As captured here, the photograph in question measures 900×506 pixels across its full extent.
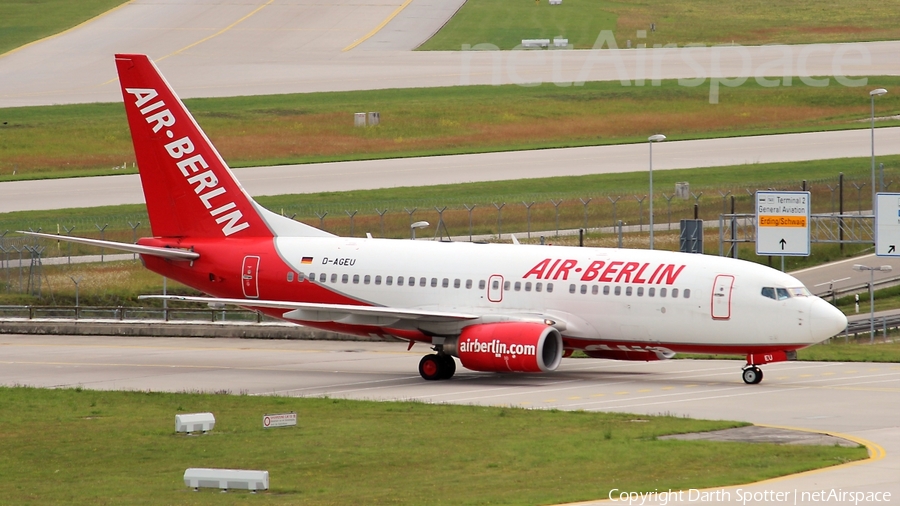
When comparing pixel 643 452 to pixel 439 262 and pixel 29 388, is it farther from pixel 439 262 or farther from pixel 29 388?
pixel 29 388

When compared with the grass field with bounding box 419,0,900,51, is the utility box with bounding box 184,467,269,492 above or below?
below

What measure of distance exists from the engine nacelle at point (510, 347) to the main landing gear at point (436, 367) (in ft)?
2.53

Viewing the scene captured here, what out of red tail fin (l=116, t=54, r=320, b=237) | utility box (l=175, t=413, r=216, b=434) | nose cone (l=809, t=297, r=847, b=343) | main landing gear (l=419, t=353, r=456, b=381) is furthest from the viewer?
red tail fin (l=116, t=54, r=320, b=237)

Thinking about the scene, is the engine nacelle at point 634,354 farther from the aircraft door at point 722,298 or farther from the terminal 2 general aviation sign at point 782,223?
the terminal 2 general aviation sign at point 782,223

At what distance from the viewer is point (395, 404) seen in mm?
35219

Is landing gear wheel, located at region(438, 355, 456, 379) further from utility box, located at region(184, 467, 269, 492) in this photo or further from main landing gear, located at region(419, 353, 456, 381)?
utility box, located at region(184, 467, 269, 492)

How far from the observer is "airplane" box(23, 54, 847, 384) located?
39.2m

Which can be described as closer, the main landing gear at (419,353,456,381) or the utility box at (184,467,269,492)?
the utility box at (184,467,269,492)

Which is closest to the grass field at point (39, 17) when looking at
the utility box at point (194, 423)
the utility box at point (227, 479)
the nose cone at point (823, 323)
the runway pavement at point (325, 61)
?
the runway pavement at point (325, 61)

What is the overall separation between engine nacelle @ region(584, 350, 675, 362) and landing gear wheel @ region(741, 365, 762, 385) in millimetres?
2375

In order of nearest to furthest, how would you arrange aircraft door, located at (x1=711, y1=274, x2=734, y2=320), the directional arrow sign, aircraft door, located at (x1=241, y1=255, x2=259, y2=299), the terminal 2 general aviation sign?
1. aircraft door, located at (x1=711, y1=274, x2=734, y2=320)
2. aircraft door, located at (x1=241, y1=255, x2=259, y2=299)
3. the directional arrow sign
4. the terminal 2 general aviation sign

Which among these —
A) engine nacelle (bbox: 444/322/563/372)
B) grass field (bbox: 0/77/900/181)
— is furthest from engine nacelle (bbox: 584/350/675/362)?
grass field (bbox: 0/77/900/181)

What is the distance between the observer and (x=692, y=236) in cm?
5734

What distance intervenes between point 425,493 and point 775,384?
1826 cm
